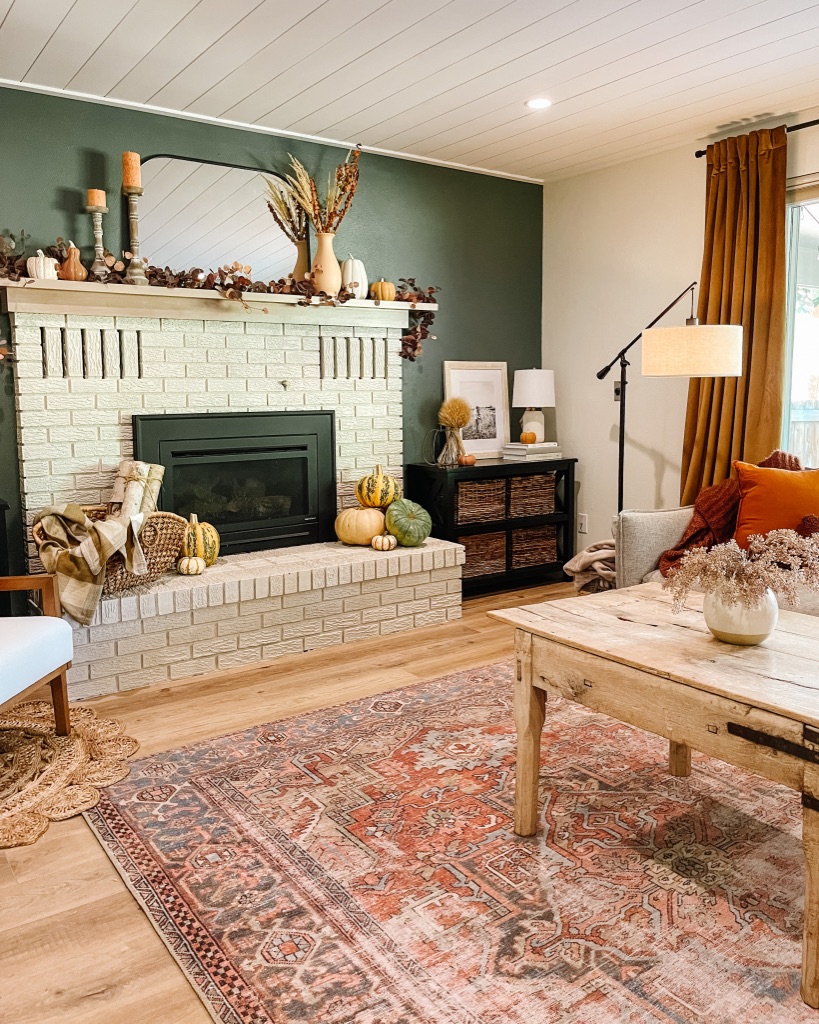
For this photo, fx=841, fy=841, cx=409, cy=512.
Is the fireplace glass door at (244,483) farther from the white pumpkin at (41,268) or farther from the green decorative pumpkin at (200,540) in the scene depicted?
the white pumpkin at (41,268)

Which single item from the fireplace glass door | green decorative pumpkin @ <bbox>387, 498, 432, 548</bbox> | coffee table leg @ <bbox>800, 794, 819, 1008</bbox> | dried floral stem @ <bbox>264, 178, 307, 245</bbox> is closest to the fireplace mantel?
dried floral stem @ <bbox>264, 178, 307, 245</bbox>


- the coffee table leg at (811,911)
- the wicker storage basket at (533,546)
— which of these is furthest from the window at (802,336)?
the coffee table leg at (811,911)

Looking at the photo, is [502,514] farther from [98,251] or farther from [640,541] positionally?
[98,251]

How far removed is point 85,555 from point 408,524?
163 centimetres

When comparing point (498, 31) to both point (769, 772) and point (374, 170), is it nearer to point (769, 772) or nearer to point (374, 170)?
point (374, 170)

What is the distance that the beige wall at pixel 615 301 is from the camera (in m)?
4.59

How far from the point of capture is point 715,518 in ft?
11.8

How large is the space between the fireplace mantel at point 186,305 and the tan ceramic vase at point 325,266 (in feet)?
0.29

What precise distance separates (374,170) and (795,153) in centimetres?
212

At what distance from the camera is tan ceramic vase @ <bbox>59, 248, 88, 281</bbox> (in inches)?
141

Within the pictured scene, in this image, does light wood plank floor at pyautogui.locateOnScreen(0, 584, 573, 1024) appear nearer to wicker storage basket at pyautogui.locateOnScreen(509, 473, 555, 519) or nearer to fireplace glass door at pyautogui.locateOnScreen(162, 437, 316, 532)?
fireplace glass door at pyautogui.locateOnScreen(162, 437, 316, 532)

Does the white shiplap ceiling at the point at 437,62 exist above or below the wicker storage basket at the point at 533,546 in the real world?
above

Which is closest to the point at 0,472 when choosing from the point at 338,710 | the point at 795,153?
the point at 338,710

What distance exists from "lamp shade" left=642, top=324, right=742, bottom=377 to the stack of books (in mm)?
1436
